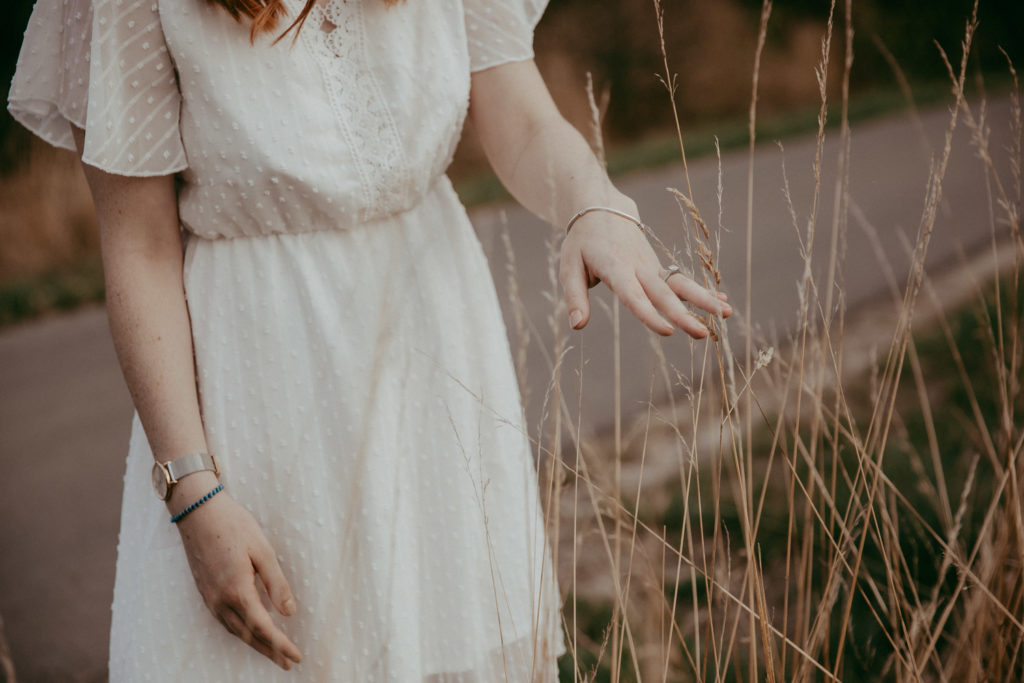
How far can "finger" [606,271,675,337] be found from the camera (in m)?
0.90

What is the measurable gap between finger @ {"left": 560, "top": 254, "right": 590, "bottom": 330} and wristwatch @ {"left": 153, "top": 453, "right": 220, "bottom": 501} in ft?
1.64

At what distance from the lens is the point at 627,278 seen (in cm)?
97

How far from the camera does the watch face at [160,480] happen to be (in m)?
1.08

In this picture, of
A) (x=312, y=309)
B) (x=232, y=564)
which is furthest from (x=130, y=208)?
(x=232, y=564)

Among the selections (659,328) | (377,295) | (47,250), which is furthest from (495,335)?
(47,250)

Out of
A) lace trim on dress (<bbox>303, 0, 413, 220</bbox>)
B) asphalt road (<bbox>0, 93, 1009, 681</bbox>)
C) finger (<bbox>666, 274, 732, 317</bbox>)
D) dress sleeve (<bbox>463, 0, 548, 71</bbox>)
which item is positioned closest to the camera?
finger (<bbox>666, 274, 732, 317</bbox>)

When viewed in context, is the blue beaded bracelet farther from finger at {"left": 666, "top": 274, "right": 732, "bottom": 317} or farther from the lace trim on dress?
finger at {"left": 666, "top": 274, "right": 732, "bottom": 317}

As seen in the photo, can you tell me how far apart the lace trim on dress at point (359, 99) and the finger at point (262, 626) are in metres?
0.53

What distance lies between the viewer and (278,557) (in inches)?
46.7

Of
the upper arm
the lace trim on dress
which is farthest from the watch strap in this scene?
the lace trim on dress

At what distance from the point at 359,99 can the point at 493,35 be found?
0.24 m

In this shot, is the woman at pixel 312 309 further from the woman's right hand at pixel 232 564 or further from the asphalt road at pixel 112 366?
the asphalt road at pixel 112 366

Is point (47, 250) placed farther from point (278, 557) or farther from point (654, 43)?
point (654, 43)

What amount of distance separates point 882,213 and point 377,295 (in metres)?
5.66
